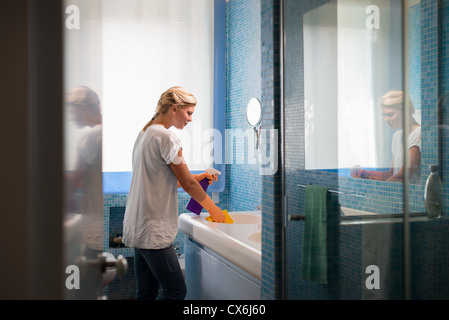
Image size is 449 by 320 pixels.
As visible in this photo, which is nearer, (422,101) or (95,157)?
(95,157)

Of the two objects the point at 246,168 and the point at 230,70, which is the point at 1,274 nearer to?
the point at 246,168

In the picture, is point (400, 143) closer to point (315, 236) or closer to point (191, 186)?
point (315, 236)

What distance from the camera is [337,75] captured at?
137cm

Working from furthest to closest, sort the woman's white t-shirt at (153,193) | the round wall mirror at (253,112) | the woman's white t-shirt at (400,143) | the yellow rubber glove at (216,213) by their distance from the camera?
the round wall mirror at (253,112) → the yellow rubber glove at (216,213) → the woman's white t-shirt at (153,193) → the woman's white t-shirt at (400,143)

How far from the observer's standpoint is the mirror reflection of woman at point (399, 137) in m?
1.28

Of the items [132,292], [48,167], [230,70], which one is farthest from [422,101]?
[132,292]

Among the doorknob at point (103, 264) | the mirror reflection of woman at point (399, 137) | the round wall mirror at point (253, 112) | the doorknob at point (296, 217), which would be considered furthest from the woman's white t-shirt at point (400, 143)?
the round wall mirror at point (253, 112)

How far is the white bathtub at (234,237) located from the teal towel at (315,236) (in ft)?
0.97

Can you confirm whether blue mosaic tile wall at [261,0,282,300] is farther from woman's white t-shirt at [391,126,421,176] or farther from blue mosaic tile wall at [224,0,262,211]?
blue mosaic tile wall at [224,0,262,211]

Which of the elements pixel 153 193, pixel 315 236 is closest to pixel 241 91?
pixel 153 193

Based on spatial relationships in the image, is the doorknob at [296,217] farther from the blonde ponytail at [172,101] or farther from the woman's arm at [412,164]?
the blonde ponytail at [172,101]

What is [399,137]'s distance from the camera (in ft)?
4.20

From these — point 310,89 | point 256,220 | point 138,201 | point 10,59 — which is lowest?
point 256,220

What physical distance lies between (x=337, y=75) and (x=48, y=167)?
1.02 metres
